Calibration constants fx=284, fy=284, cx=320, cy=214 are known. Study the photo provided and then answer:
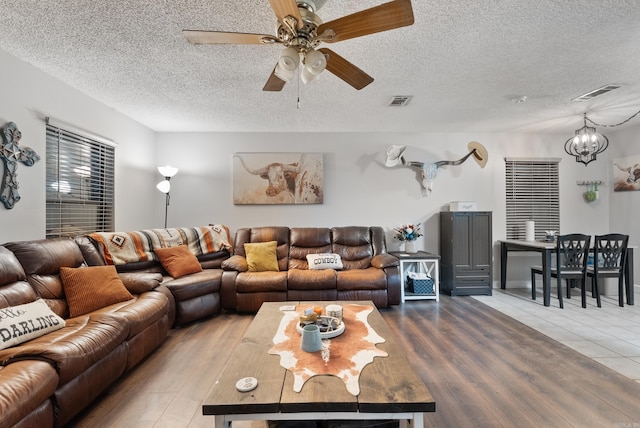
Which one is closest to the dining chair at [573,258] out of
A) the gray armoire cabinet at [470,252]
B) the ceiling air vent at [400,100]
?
the gray armoire cabinet at [470,252]

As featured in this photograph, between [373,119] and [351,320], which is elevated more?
[373,119]

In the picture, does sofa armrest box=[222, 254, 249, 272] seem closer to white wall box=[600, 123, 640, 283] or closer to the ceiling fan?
the ceiling fan

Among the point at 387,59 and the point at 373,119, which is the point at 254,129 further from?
the point at 387,59

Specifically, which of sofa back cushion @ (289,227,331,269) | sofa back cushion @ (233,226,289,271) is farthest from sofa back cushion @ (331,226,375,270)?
sofa back cushion @ (233,226,289,271)

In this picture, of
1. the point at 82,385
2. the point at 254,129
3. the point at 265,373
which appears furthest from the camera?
the point at 254,129

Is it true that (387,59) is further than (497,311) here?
No

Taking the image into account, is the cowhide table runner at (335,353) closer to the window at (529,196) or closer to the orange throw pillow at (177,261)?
the orange throw pillow at (177,261)

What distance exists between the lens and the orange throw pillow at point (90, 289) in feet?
7.41

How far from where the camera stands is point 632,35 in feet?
6.86

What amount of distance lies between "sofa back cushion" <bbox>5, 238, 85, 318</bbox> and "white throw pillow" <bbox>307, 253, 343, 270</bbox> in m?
2.49

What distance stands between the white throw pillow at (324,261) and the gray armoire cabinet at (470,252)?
1758mm

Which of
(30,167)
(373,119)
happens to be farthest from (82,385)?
(373,119)

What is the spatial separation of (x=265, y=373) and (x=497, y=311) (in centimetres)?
327

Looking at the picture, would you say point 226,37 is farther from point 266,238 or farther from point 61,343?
point 266,238
